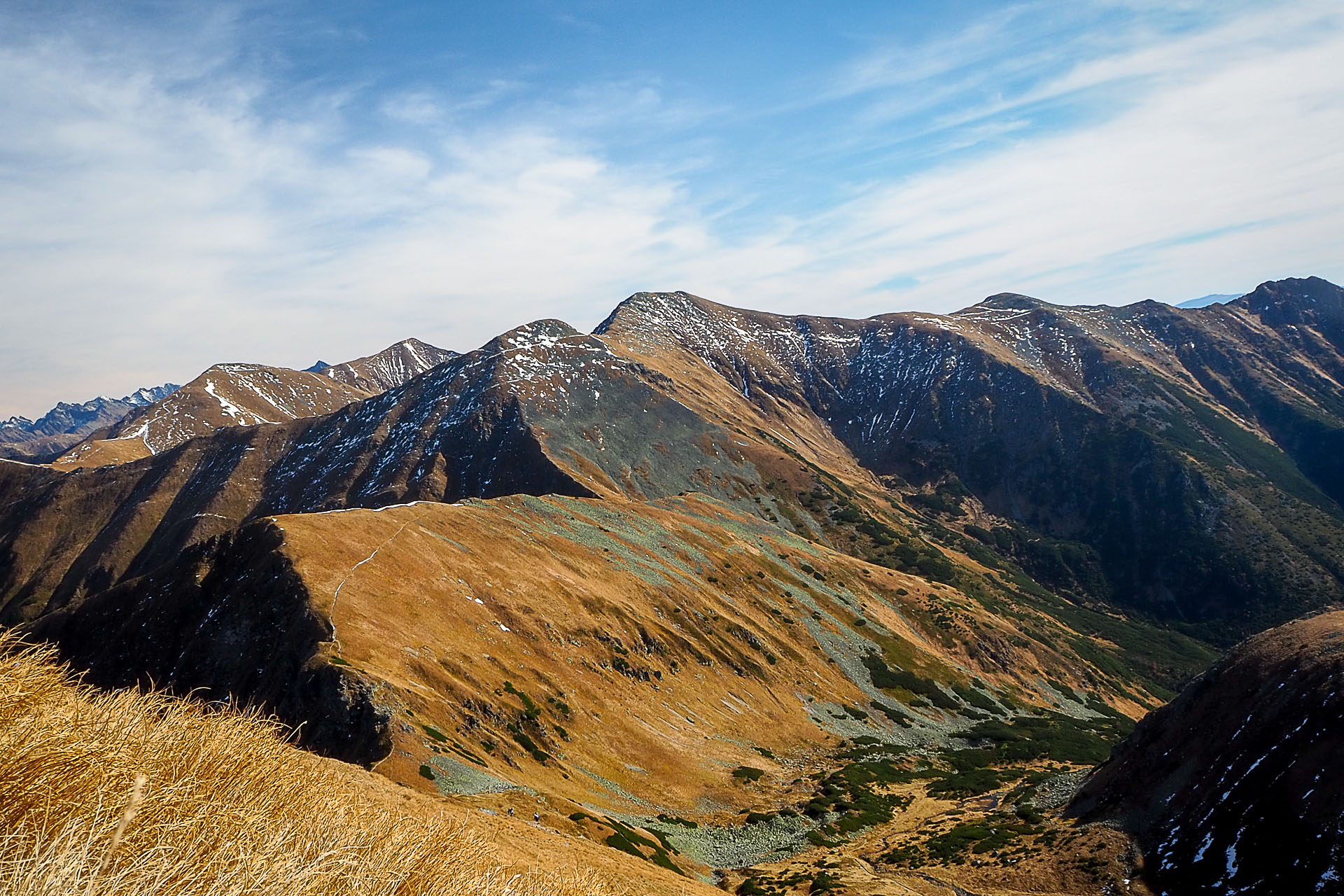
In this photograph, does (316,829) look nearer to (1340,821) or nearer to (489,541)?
(1340,821)

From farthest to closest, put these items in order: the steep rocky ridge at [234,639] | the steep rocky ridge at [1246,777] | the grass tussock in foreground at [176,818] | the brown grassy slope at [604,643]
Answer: the brown grassy slope at [604,643]
the steep rocky ridge at [234,639]
the steep rocky ridge at [1246,777]
the grass tussock in foreground at [176,818]

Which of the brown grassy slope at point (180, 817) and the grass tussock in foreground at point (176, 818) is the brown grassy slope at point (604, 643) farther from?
the grass tussock in foreground at point (176, 818)

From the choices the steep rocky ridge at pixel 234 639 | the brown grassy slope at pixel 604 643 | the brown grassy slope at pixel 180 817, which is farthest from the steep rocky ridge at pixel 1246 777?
the steep rocky ridge at pixel 234 639

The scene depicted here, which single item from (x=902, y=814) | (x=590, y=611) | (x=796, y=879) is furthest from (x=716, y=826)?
(x=590, y=611)

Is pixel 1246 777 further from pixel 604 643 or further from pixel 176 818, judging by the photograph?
pixel 176 818

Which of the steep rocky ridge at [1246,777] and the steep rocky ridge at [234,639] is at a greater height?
the steep rocky ridge at [234,639]

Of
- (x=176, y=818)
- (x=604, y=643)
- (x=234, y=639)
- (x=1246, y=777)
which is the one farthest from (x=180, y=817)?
(x=604, y=643)
